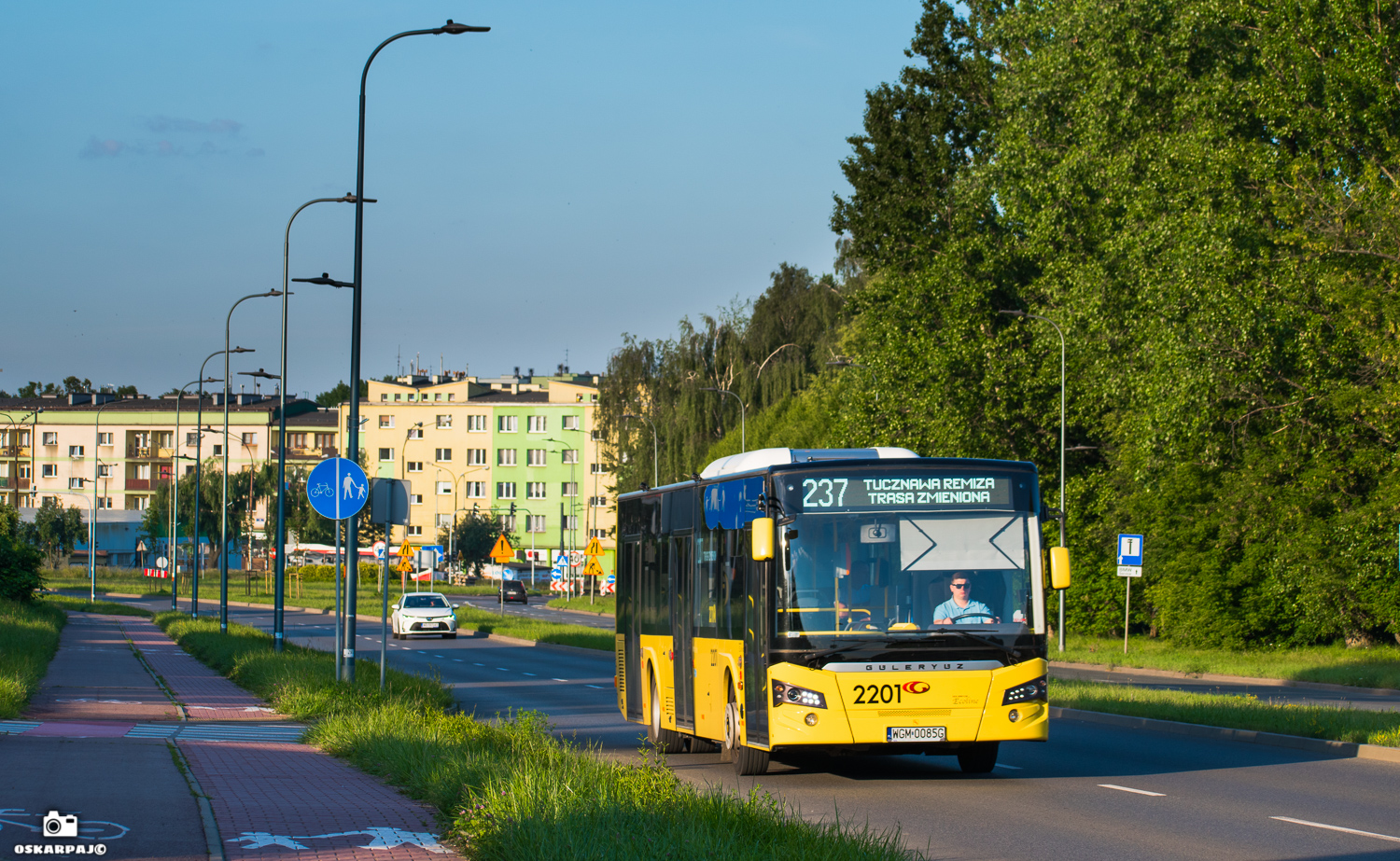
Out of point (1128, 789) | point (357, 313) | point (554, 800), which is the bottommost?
point (1128, 789)

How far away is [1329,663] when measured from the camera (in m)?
32.4

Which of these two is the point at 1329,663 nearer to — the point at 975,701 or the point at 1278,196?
the point at 1278,196

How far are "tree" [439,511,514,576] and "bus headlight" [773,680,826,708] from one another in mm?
103332

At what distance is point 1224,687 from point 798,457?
54.7ft

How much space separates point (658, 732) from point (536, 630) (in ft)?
101

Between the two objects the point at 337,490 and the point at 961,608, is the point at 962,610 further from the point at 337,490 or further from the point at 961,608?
the point at 337,490

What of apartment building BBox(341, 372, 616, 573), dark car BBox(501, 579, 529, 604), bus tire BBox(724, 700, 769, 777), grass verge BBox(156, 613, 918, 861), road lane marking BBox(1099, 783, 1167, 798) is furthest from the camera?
apartment building BBox(341, 372, 616, 573)

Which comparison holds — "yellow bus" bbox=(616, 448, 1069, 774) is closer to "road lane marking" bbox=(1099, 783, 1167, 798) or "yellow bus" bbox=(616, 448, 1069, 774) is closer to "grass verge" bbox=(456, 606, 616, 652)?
"road lane marking" bbox=(1099, 783, 1167, 798)

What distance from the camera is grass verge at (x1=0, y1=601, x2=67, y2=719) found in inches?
717

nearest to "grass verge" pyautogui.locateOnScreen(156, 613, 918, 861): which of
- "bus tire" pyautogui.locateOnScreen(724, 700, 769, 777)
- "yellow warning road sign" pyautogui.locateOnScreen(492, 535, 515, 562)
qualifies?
"bus tire" pyautogui.locateOnScreen(724, 700, 769, 777)

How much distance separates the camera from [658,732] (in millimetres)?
16922

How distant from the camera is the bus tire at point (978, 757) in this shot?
46.2 ft

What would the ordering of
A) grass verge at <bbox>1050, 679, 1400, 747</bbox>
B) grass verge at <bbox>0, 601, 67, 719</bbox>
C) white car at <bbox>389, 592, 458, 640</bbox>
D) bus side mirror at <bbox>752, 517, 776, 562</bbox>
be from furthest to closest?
white car at <bbox>389, 592, 458, 640</bbox> < grass verge at <bbox>0, 601, 67, 719</bbox> < grass verge at <bbox>1050, 679, 1400, 747</bbox> < bus side mirror at <bbox>752, 517, 776, 562</bbox>

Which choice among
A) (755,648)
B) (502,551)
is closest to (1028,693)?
(755,648)
